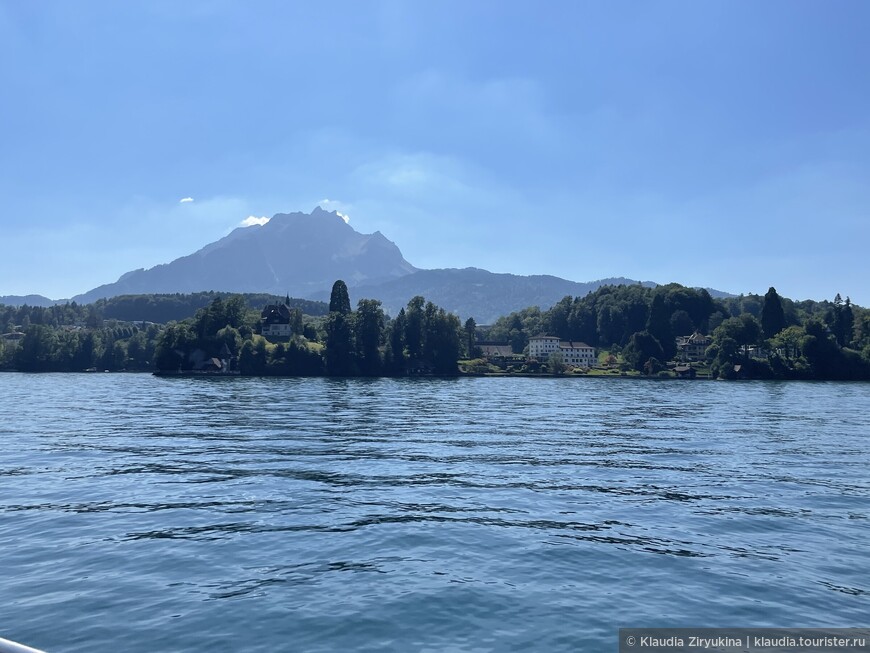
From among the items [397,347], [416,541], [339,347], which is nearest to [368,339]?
[339,347]

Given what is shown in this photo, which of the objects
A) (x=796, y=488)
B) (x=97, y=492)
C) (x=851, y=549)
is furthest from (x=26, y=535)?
(x=796, y=488)

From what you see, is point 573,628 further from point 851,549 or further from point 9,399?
point 9,399

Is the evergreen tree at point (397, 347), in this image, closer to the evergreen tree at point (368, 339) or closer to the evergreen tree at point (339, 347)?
the evergreen tree at point (368, 339)

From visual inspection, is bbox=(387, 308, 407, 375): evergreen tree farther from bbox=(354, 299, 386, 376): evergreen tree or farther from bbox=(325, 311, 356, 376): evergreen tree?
bbox=(325, 311, 356, 376): evergreen tree

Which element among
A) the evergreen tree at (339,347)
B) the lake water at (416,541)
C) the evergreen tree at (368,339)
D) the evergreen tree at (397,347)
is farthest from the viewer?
the evergreen tree at (397,347)

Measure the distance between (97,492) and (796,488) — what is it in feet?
105

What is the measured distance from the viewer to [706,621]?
15234mm

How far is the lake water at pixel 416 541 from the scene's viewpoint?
15070mm

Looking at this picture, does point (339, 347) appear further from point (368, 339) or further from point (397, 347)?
point (397, 347)

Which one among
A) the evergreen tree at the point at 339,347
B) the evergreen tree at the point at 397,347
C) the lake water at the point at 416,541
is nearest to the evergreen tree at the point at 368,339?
the evergreen tree at the point at 339,347

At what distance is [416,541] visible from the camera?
21609mm

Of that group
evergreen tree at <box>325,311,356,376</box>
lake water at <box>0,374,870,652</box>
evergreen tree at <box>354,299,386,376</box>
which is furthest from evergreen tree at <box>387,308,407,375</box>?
lake water at <box>0,374,870,652</box>

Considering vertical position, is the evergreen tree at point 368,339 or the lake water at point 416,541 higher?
the evergreen tree at point 368,339

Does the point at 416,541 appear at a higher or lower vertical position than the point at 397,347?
lower
